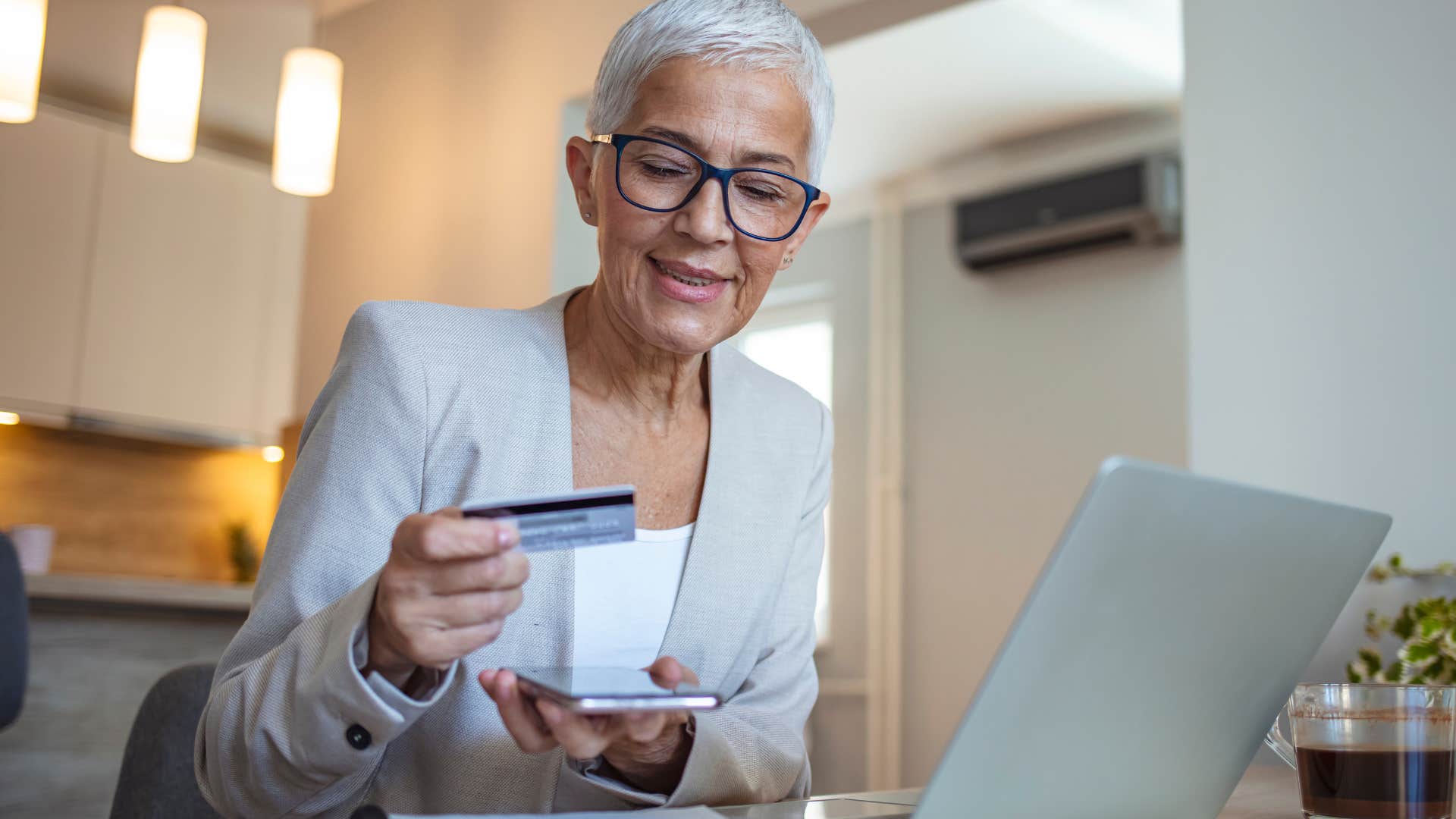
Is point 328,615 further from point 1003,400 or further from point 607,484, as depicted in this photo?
point 1003,400

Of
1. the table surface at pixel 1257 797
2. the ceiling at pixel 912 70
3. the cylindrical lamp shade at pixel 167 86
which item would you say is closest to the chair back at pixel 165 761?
the table surface at pixel 1257 797

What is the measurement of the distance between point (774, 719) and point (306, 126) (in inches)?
109

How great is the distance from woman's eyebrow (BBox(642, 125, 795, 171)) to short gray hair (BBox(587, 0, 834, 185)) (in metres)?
0.06

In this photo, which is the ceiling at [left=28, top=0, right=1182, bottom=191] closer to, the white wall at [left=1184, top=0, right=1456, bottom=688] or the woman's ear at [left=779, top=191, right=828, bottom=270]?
the white wall at [left=1184, top=0, right=1456, bottom=688]

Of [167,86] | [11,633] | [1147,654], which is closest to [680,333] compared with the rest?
[1147,654]

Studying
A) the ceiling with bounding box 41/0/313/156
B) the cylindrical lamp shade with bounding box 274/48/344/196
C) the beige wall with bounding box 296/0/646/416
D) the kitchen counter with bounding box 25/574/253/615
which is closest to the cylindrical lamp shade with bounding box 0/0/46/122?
the cylindrical lamp shade with bounding box 274/48/344/196

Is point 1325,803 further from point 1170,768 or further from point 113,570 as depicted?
point 113,570

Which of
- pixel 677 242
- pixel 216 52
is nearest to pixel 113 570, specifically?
pixel 216 52

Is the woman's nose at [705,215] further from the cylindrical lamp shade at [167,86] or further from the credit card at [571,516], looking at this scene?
the cylindrical lamp shade at [167,86]

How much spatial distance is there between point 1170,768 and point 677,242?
627 millimetres

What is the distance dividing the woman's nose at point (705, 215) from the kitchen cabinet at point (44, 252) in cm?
395

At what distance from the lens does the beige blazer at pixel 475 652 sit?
0.90m

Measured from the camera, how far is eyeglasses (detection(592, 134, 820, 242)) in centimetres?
116

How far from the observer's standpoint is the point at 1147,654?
752 millimetres
